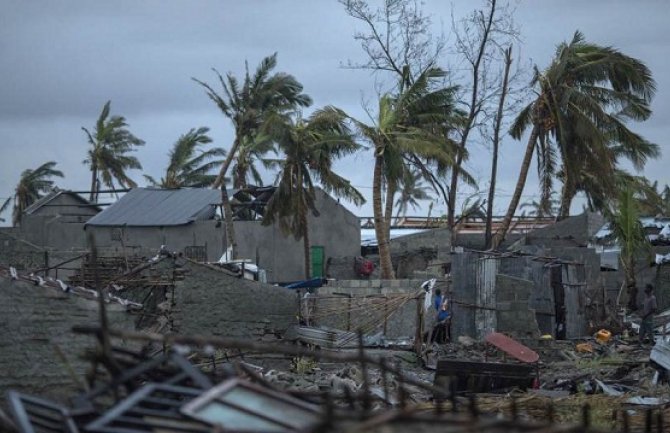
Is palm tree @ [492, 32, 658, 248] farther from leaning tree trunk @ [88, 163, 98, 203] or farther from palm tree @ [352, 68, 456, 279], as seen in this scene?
leaning tree trunk @ [88, 163, 98, 203]

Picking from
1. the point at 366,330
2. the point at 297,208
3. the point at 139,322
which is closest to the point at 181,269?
the point at 139,322

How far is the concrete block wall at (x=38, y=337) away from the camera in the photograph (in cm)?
1105

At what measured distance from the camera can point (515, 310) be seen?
20359 millimetres

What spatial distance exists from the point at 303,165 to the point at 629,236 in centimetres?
938

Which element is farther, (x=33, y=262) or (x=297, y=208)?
(x=297, y=208)

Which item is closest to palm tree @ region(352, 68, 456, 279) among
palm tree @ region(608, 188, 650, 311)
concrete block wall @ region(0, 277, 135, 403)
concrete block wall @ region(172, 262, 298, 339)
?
palm tree @ region(608, 188, 650, 311)

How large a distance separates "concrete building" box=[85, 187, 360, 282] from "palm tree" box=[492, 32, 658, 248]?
751cm

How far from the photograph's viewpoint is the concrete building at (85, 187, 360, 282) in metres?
33.2

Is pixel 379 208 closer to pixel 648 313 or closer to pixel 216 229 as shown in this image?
pixel 216 229

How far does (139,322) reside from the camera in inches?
706

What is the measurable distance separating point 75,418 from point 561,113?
24.7 m

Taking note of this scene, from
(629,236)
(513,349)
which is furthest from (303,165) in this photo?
(513,349)

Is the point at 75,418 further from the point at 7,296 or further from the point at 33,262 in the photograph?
the point at 33,262

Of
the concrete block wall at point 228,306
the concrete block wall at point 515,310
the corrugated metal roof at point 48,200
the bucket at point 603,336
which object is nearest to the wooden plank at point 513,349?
the concrete block wall at point 515,310
